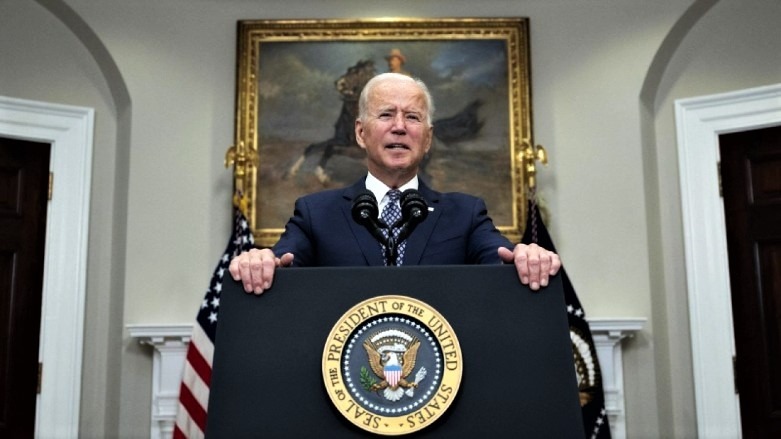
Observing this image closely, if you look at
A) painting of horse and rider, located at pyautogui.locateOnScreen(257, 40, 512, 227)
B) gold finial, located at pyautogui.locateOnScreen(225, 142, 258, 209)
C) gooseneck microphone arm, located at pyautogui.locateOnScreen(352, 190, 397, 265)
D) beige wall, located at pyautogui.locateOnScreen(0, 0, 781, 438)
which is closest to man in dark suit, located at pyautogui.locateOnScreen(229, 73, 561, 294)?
gooseneck microphone arm, located at pyautogui.locateOnScreen(352, 190, 397, 265)

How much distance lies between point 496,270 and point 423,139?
67cm

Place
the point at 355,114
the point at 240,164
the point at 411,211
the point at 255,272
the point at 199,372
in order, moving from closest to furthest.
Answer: the point at 255,272, the point at 411,211, the point at 199,372, the point at 240,164, the point at 355,114

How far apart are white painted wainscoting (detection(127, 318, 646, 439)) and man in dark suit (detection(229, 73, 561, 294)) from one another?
10.6 ft

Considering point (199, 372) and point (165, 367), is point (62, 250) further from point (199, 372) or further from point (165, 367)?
point (199, 372)

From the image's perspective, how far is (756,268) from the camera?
5301 millimetres

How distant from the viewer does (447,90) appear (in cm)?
563

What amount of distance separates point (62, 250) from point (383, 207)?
153 inches

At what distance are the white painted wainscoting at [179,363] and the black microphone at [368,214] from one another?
→ 3.56 meters

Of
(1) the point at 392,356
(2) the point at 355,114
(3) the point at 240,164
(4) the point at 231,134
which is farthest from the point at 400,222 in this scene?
(4) the point at 231,134

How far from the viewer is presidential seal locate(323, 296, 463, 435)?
1.50 m

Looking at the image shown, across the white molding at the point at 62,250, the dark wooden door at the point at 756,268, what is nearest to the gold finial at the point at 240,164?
the white molding at the point at 62,250

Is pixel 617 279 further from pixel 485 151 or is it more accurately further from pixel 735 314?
pixel 485 151

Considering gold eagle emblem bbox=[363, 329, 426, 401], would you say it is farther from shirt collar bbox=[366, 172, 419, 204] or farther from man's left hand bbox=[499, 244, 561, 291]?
shirt collar bbox=[366, 172, 419, 204]

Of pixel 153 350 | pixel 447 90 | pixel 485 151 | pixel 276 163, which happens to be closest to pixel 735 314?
pixel 485 151
